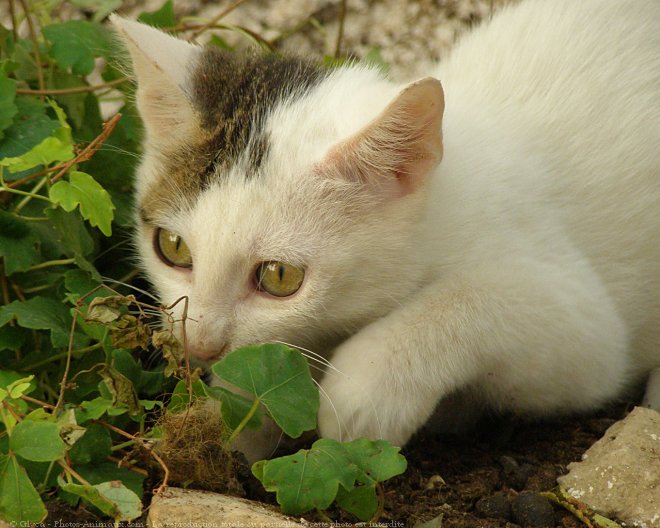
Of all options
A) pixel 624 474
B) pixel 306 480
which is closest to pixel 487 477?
pixel 624 474

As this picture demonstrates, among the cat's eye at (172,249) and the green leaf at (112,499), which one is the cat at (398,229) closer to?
the cat's eye at (172,249)

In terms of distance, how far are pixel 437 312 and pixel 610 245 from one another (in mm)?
682

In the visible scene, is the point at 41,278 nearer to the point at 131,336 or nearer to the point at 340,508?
the point at 131,336

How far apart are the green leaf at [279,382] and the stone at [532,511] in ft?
1.58

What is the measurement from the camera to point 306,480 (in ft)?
5.41

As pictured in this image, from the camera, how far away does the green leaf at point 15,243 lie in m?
2.14

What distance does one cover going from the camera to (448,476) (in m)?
2.07

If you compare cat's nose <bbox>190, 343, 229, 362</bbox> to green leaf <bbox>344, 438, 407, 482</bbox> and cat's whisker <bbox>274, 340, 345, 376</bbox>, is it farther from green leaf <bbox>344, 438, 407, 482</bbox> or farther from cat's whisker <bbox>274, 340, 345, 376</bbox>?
green leaf <bbox>344, 438, 407, 482</bbox>

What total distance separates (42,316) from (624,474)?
52.9 inches

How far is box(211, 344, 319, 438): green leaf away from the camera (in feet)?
5.74

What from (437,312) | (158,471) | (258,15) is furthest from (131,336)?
(258,15)

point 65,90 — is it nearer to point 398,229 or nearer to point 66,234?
point 66,234

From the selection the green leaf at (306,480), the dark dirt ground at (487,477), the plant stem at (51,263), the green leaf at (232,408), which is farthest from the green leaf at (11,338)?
the green leaf at (306,480)

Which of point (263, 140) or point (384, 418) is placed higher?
point (263, 140)
